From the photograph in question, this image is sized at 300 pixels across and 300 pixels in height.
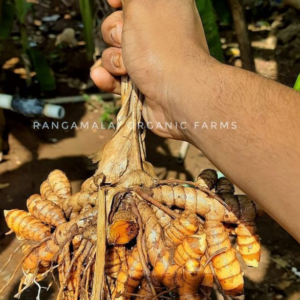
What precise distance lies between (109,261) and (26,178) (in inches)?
48.7

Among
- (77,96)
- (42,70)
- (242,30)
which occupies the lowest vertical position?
(77,96)

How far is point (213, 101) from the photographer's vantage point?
81cm

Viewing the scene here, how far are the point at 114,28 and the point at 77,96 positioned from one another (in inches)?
58.4

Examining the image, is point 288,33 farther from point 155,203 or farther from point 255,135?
point 255,135

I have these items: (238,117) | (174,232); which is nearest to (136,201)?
(174,232)

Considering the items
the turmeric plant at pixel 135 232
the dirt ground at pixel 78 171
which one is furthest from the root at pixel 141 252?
the dirt ground at pixel 78 171

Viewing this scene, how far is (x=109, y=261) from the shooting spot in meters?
0.98

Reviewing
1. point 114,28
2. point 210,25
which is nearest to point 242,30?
point 210,25

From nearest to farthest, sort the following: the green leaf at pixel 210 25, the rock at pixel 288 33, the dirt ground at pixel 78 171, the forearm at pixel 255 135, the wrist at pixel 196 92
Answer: the forearm at pixel 255 135
the wrist at pixel 196 92
the green leaf at pixel 210 25
the dirt ground at pixel 78 171
the rock at pixel 288 33

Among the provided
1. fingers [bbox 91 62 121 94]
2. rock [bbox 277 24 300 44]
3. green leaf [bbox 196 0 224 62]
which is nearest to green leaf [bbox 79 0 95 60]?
green leaf [bbox 196 0 224 62]

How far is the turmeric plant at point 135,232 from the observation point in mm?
917

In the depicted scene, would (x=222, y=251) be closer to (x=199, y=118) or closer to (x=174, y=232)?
(x=174, y=232)

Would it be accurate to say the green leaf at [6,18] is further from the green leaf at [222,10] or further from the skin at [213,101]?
the skin at [213,101]

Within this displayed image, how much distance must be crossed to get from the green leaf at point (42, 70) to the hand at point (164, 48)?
157cm
